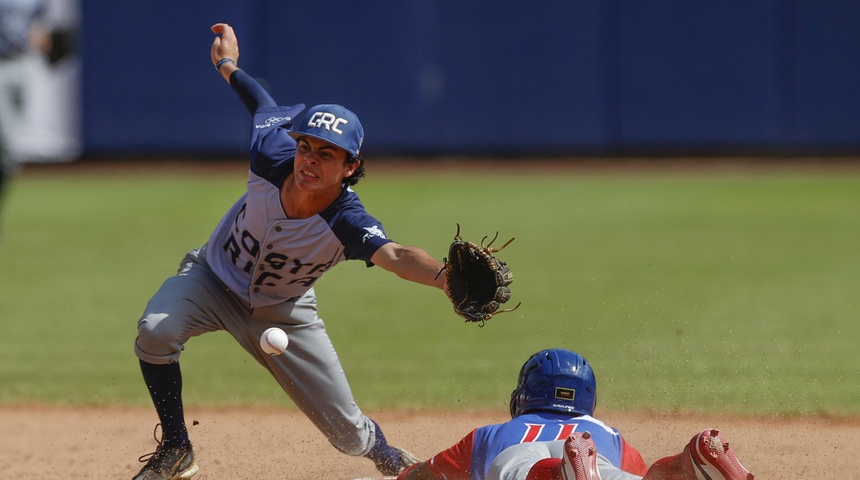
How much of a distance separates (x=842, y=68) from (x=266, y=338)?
1817 centimetres

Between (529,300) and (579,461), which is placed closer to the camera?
(579,461)

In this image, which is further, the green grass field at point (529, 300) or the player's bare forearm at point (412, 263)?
the green grass field at point (529, 300)

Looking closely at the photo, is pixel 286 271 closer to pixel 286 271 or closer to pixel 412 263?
pixel 286 271

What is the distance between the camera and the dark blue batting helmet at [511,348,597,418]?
4.36 metres

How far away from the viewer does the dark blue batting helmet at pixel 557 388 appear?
436 cm

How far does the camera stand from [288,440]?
20.1ft

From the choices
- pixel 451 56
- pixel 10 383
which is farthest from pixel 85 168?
pixel 10 383

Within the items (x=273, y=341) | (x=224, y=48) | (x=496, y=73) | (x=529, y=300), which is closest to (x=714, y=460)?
(x=273, y=341)

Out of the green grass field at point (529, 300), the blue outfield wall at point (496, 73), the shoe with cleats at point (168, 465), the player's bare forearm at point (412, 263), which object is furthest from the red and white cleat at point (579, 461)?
the blue outfield wall at point (496, 73)

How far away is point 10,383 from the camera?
7484 millimetres

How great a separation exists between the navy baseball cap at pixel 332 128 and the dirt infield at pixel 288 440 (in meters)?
1.68

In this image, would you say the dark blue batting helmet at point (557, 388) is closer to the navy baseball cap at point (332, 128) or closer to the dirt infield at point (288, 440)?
the navy baseball cap at point (332, 128)

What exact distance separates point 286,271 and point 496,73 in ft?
55.5

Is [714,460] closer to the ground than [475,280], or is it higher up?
closer to the ground
